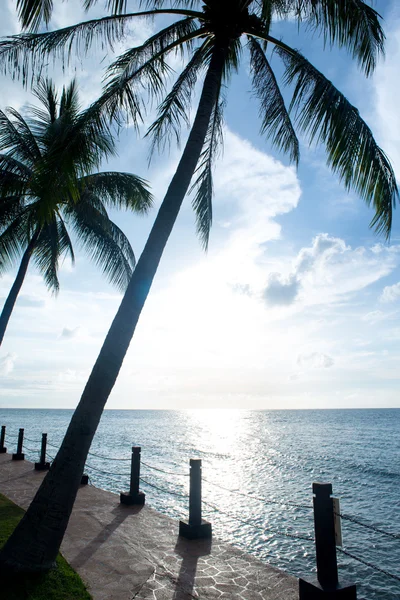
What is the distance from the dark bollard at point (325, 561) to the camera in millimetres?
4066

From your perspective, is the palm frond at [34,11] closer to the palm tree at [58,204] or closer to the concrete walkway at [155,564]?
the palm tree at [58,204]

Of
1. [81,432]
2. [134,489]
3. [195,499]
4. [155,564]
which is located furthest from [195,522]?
[81,432]

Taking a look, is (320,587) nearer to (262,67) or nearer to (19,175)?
(262,67)

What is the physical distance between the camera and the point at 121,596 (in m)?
4.56

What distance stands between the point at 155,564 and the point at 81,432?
86.9 inches

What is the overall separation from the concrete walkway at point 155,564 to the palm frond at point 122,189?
831 cm

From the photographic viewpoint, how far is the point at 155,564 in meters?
5.51

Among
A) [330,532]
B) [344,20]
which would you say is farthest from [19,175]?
[330,532]

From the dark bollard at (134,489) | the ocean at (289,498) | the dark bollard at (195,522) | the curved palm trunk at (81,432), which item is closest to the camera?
the curved palm trunk at (81,432)

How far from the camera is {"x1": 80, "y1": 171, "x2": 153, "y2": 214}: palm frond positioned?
39.1ft

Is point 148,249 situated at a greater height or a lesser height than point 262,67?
lesser

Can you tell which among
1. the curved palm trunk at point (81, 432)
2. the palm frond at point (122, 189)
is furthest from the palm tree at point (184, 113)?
the palm frond at point (122, 189)

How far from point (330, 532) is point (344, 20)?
745 cm

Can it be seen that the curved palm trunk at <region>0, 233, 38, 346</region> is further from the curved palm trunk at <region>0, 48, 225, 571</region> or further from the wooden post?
the wooden post
